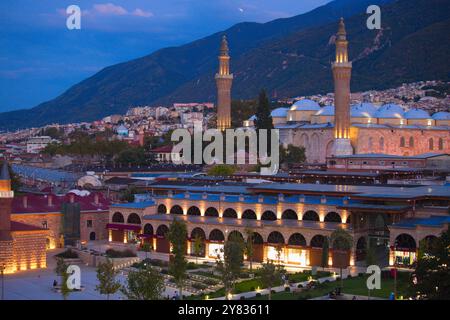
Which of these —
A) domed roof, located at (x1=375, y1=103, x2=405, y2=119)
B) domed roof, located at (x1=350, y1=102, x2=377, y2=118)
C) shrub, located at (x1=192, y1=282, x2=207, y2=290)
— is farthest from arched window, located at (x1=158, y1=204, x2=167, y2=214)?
domed roof, located at (x1=375, y1=103, x2=405, y2=119)

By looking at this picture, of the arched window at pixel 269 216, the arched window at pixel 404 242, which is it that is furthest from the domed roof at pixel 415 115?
the arched window at pixel 404 242

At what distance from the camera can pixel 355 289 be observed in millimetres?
28531

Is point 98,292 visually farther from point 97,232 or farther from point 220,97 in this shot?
point 220,97

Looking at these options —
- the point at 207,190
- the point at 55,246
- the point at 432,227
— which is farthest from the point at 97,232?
the point at 432,227

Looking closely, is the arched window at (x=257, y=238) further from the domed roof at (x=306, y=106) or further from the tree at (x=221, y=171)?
the domed roof at (x=306, y=106)

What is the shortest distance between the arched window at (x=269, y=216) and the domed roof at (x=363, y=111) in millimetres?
36395

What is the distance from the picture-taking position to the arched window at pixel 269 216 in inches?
1497

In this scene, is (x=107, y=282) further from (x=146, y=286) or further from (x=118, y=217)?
(x=118, y=217)

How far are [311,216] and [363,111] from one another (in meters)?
39.1

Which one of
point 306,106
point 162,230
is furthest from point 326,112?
point 162,230

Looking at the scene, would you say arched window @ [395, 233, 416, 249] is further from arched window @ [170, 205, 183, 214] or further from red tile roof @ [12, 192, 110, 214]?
red tile roof @ [12, 192, 110, 214]

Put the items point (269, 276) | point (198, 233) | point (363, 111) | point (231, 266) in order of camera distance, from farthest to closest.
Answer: point (363, 111)
point (198, 233)
point (231, 266)
point (269, 276)

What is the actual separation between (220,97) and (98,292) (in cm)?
5207

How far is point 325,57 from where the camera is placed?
167625 mm
